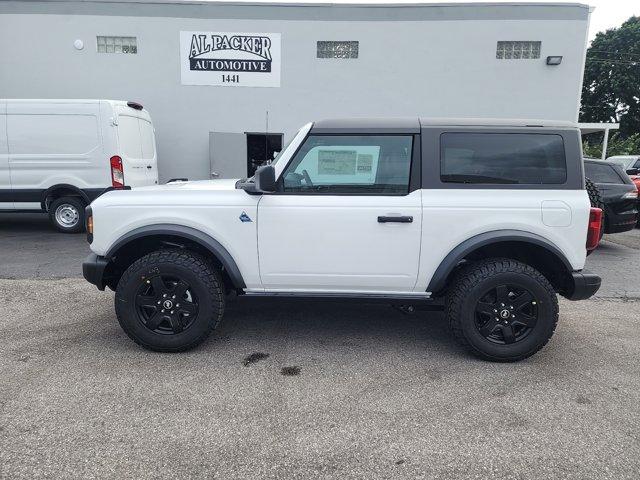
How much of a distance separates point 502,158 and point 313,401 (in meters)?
2.18

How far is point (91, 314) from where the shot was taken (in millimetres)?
4363

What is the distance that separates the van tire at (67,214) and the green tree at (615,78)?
131ft

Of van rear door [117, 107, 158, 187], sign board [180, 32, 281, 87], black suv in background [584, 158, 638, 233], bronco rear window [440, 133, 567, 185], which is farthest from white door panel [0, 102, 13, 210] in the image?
black suv in background [584, 158, 638, 233]

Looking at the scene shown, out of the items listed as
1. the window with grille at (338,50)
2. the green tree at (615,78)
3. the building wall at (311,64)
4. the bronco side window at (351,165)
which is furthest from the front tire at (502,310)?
the green tree at (615,78)

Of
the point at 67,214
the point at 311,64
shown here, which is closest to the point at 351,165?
the point at 67,214

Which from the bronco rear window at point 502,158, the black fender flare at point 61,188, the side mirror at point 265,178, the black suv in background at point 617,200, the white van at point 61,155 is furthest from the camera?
the black fender flare at point 61,188

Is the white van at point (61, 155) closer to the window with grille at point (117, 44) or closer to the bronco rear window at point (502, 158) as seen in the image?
the window with grille at point (117, 44)

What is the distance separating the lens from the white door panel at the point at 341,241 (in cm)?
335

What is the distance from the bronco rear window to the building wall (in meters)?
7.80

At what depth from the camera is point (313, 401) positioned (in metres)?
2.87

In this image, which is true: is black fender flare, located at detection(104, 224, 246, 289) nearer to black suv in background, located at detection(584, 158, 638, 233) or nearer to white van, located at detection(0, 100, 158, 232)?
white van, located at detection(0, 100, 158, 232)

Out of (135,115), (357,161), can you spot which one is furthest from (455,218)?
(135,115)

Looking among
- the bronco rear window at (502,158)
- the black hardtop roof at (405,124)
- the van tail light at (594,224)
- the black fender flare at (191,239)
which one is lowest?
the black fender flare at (191,239)

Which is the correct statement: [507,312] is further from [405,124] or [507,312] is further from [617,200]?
[617,200]
